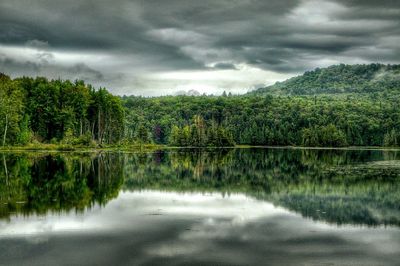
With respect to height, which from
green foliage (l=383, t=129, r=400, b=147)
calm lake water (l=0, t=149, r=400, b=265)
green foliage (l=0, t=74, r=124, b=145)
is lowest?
calm lake water (l=0, t=149, r=400, b=265)

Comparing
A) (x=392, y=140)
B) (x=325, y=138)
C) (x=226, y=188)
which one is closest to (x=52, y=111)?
(x=226, y=188)

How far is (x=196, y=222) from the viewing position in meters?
23.2

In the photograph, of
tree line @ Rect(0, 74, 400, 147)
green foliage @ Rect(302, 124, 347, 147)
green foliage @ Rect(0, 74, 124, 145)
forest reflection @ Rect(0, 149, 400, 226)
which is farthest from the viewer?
green foliage @ Rect(302, 124, 347, 147)

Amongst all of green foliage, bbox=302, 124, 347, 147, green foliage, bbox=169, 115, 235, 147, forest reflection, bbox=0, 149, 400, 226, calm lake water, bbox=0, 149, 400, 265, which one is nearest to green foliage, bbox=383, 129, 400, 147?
green foliage, bbox=302, 124, 347, 147

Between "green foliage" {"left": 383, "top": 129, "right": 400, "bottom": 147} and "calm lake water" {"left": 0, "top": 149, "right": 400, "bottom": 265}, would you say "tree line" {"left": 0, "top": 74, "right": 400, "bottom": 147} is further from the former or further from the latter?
"calm lake water" {"left": 0, "top": 149, "right": 400, "bottom": 265}

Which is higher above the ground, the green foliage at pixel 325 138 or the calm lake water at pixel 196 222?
the green foliage at pixel 325 138

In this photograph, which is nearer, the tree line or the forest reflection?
the forest reflection

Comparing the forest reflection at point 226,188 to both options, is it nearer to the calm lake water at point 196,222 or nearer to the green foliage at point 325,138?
the calm lake water at point 196,222

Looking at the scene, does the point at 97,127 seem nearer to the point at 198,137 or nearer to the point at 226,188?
the point at 198,137

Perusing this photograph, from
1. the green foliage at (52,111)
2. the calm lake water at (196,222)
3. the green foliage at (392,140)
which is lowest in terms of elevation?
the calm lake water at (196,222)

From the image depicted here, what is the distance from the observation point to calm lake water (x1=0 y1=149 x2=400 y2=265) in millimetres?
16922

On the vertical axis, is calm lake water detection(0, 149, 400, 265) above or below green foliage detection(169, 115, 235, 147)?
below

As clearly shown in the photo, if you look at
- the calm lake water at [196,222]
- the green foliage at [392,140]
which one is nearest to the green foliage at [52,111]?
the calm lake water at [196,222]

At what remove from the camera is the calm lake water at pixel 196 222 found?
16922 mm
